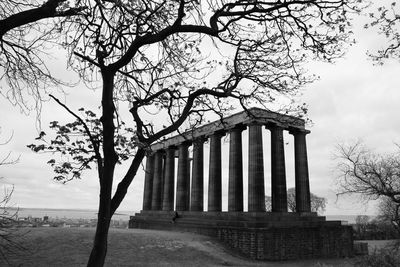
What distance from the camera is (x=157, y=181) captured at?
45.2 metres

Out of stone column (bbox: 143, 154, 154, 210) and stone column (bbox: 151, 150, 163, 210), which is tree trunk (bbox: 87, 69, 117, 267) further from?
stone column (bbox: 143, 154, 154, 210)

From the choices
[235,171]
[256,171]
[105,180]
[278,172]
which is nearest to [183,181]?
[235,171]

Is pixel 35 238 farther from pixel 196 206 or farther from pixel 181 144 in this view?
pixel 181 144

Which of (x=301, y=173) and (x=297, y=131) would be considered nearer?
(x=301, y=173)

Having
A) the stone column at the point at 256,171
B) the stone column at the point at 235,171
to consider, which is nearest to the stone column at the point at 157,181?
the stone column at the point at 235,171

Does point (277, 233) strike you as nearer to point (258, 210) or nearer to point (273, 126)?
point (258, 210)

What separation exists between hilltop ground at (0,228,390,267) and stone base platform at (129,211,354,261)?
118 centimetres

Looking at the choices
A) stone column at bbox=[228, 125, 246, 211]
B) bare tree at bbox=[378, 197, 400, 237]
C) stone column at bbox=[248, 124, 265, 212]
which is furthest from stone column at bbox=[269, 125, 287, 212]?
bare tree at bbox=[378, 197, 400, 237]

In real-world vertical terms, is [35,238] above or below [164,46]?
below

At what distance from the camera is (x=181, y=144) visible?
39.2 meters

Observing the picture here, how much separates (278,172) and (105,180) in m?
23.4

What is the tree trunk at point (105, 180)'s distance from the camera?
776 centimetres

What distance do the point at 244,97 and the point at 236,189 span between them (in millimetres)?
20005

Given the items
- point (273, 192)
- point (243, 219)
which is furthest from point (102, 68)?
point (273, 192)
